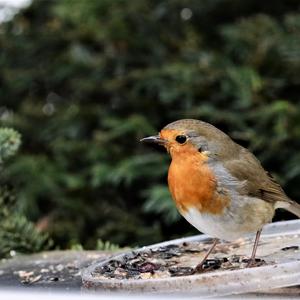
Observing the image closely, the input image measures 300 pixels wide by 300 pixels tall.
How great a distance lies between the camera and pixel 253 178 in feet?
11.2

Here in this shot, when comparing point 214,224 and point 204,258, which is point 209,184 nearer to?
point 214,224

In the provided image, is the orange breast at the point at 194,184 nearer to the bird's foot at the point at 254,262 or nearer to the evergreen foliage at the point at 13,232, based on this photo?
the bird's foot at the point at 254,262

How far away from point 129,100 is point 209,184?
2.21 metres

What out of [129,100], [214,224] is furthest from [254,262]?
[129,100]

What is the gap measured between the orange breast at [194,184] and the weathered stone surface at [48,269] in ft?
1.59

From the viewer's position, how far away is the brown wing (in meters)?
3.34

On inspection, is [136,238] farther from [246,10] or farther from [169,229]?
[246,10]

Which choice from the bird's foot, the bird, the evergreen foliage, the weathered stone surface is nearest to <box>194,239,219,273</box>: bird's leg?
the bird

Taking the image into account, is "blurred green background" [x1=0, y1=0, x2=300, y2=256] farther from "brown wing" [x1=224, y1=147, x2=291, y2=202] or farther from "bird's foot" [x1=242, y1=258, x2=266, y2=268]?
"bird's foot" [x1=242, y1=258, x2=266, y2=268]

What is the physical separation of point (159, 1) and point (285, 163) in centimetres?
154

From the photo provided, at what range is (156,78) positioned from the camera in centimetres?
512

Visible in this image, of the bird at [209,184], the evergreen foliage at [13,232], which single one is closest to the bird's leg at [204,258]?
the bird at [209,184]

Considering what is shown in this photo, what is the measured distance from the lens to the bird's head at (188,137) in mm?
3201

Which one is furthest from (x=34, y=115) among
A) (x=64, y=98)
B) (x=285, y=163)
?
(x=285, y=163)
